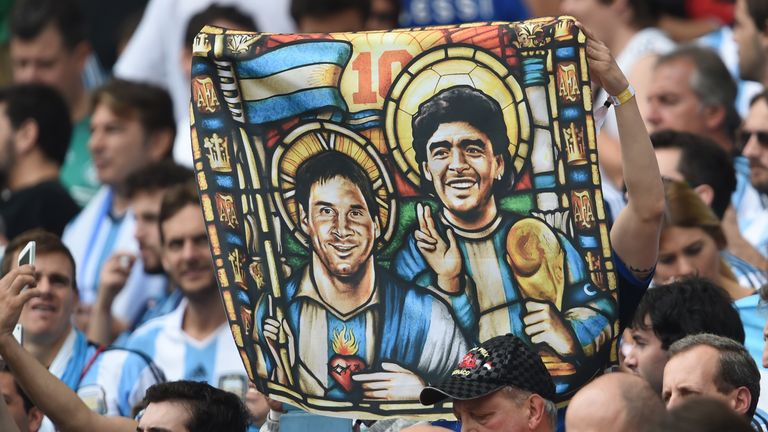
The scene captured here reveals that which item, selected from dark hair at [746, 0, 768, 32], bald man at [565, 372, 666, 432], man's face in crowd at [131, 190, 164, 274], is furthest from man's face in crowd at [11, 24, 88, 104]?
bald man at [565, 372, 666, 432]

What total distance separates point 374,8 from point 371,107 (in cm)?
480

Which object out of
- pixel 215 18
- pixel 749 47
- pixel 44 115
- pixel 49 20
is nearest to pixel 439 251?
pixel 749 47

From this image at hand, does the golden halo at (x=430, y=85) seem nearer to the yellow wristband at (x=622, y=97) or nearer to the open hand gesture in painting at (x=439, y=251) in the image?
the open hand gesture in painting at (x=439, y=251)

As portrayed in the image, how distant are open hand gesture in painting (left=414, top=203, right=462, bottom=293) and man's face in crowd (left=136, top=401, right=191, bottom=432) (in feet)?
3.39

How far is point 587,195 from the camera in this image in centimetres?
461

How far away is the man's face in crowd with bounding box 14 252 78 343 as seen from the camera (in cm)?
663

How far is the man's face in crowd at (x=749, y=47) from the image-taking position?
25.6 ft

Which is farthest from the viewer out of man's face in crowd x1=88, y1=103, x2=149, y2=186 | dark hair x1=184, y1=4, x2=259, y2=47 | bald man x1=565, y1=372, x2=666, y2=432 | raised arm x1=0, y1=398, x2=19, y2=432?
dark hair x1=184, y1=4, x2=259, y2=47

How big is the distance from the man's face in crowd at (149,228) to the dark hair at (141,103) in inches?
32.9

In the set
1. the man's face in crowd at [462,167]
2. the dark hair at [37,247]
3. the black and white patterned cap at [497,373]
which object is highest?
the man's face in crowd at [462,167]

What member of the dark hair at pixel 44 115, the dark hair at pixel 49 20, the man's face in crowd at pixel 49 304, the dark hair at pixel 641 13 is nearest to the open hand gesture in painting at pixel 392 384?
the man's face in crowd at pixel 49 304

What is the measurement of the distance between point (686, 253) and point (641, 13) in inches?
101

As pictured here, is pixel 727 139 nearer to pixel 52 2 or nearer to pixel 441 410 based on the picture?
pixel 441 410

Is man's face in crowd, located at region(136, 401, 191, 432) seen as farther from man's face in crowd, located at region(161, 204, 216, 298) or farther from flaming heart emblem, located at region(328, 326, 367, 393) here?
man's face in crowd, located at region(161, 204, 216, 298)
